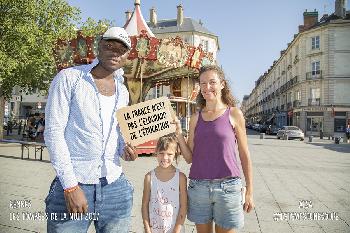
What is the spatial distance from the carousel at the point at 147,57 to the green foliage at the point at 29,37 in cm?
627

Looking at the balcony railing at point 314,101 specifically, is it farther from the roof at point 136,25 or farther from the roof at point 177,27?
the roof at point 136,25

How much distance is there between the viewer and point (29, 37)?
19.0 meters

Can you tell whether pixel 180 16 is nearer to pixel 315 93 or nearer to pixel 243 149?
pixel 315 93

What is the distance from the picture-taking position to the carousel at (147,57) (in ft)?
39.0

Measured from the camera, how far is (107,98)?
244 cm

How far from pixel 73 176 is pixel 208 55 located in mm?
13024

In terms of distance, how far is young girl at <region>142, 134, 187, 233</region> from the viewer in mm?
2883

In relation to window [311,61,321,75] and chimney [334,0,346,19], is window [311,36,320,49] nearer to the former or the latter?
window [311,61,321,75]

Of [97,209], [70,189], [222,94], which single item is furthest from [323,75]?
[70,189]

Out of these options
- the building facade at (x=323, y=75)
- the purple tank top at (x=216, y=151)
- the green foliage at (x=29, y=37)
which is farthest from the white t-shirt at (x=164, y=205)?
the building facade at (x=323, y=75)

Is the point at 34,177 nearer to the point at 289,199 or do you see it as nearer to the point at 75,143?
the point at 289,199

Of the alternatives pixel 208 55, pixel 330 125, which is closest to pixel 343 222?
pixel 208 55

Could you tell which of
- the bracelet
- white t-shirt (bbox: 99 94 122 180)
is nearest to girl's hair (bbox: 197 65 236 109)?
white t-shirt (bbox: 99 94 122 180)

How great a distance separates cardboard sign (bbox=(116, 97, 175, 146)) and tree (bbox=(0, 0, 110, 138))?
17.4 metres
